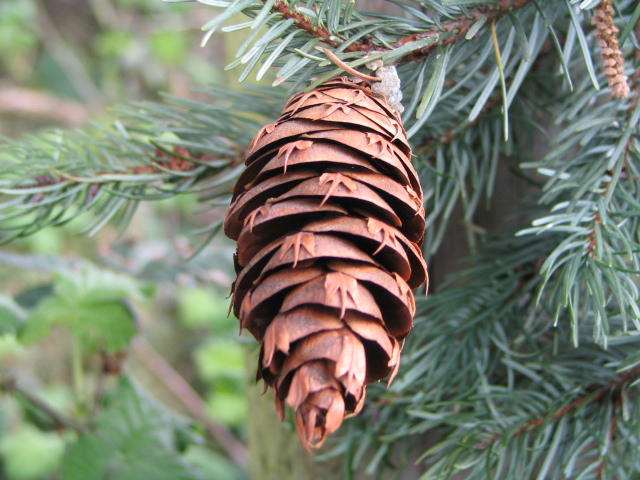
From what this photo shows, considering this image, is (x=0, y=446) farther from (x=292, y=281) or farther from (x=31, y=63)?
(x=31, y=63)

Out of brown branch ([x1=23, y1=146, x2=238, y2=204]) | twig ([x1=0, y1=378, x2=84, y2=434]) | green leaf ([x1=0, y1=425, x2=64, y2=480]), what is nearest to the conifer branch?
brown branch ([x1=23, y1=146, x2=238, y2=204])

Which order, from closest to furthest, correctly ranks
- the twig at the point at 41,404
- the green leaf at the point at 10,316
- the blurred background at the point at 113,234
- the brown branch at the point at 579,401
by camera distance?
the brown branch at the point at 579,401, the green leaf at the point at 10,316, the twig at the point at 41,404, the blurred background at the point at 113,234

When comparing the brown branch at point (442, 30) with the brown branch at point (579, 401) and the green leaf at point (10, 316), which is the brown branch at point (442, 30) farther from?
the green leaf at point (10, 316)

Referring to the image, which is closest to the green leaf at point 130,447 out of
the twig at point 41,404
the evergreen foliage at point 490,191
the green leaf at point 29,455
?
the twig at point 41,404

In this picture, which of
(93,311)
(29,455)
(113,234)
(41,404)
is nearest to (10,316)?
(93,311)

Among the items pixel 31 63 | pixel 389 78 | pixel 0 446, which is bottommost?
A: pixel 0 446

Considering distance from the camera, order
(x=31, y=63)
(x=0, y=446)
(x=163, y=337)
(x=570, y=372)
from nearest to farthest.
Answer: (x=570, y=372), (x=0, y=446), (x=163, y=337), (x=31, y=63)

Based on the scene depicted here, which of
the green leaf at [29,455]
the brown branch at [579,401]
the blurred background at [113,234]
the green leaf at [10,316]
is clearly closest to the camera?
the brown branch at [579,401]

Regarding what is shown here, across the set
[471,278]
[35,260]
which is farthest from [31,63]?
[471,278]
